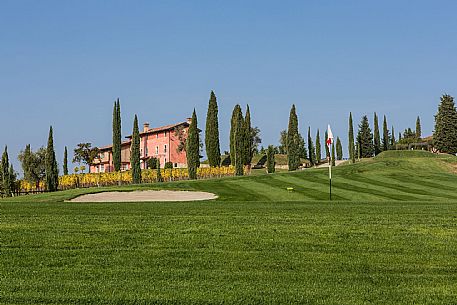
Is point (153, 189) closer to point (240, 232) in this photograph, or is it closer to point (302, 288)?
point (240, 232)

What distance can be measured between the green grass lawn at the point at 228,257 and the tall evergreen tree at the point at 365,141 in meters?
92.2

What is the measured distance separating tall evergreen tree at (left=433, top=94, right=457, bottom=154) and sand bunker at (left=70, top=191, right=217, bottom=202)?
70478mm

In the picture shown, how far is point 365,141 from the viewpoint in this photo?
109 meters

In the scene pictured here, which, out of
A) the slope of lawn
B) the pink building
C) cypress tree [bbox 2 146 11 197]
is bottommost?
the slope of lawn

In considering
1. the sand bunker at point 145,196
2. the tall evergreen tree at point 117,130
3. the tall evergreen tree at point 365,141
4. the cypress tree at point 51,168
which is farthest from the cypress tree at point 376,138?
the sand bunker at point 145,196

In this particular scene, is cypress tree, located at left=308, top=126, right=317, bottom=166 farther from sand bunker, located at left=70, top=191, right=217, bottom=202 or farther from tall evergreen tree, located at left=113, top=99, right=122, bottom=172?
sand bunker, located at left=70, top=191, right=217, bottom=202

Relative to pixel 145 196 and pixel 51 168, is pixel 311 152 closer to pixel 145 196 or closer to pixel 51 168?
pixel 51 168

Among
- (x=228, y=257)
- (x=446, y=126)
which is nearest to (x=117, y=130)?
(x=446, y=126)

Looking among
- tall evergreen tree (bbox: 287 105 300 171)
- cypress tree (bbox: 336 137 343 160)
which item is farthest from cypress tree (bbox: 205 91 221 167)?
cypress tree (bbox: 336 137 343 160)

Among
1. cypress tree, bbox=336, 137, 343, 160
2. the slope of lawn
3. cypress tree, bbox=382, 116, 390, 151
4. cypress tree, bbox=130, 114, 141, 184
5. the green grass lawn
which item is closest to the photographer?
the green grass lawn

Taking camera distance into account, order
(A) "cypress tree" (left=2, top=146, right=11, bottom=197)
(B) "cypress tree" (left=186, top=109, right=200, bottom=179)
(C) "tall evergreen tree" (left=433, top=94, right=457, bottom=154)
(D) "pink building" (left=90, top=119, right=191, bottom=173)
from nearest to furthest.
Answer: (A) "cypress tree" (left=2, top=146, right=11, bottom=197), (B) "cypress tree" (left=186, top=109, right=200, bottom=179), (D) "pink building" (left=90, top=119, right=191, bottom=173), (C) "tall evergreen tree" (left=433, top=94, right=457, bottom=154)

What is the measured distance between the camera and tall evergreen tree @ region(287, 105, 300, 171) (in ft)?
254

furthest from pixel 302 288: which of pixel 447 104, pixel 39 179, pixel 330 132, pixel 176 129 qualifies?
pixel 447 104

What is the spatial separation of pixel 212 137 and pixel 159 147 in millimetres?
21310
